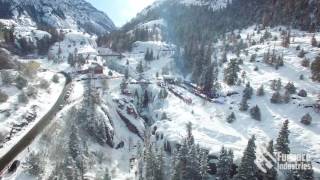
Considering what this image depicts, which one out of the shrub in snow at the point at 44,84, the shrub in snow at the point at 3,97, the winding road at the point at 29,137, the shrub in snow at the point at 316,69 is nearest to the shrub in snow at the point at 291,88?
the shrub in snow at the point at 316,69

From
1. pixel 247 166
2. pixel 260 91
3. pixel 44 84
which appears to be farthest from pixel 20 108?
pixel 260 91

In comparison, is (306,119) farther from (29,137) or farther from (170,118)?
(29,137)

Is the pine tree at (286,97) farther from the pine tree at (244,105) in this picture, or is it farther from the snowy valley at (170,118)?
the pine tree at (244,105)

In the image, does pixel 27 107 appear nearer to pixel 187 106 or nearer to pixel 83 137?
pixel 83 137

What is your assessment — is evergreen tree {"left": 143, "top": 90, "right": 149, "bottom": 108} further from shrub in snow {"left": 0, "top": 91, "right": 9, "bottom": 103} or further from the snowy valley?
shrub in snow {"left": 0, "top": 91, "right": 9, "bottom": 103}

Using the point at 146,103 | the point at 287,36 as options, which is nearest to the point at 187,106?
the point at 146,103

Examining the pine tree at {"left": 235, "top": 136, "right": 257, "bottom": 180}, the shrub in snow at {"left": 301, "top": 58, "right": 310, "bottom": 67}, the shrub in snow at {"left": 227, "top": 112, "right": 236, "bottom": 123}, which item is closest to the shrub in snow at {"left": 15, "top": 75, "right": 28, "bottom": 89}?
the shrub in snow at {"left": 227, "top": 112, "right": 236, "bottom": 123}
